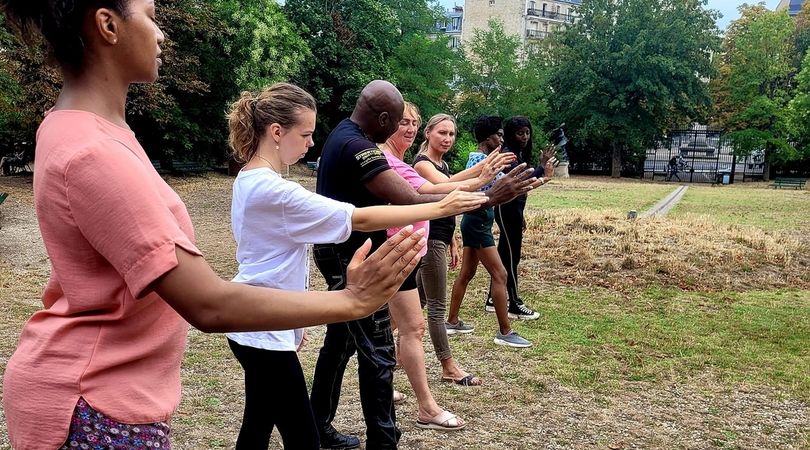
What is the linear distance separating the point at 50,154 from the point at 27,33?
13.1 inches

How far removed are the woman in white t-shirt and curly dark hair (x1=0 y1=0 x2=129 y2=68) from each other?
4.29 ft

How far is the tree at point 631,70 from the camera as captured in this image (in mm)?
44562

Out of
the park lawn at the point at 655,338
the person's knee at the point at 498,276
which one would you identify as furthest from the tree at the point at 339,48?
the person's knee at the point at 498,276

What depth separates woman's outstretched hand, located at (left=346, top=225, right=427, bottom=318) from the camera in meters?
1.45

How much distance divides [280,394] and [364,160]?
120cm

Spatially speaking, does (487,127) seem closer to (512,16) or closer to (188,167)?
(188,167)

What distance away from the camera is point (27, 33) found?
4.92 ft

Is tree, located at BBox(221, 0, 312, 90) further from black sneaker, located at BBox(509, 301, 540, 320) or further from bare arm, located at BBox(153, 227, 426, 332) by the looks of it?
bare arm, located at BBox(153, 227, 426, 332)

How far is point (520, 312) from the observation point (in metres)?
7.34

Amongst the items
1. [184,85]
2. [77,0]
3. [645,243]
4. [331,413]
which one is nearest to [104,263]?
[77,0]

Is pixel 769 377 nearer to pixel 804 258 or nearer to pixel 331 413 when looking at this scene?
pixel 331 413

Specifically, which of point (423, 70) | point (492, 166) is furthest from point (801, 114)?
point (492, 166)

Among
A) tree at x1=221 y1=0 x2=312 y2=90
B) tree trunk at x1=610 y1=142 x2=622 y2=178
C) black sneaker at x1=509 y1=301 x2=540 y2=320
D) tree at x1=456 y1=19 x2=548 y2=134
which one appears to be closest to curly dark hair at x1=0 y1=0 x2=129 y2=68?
black sneaker at x1=509 y1=301 x2=540 y2=320

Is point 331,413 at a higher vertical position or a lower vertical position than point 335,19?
lower
